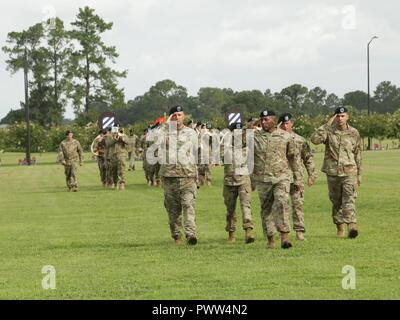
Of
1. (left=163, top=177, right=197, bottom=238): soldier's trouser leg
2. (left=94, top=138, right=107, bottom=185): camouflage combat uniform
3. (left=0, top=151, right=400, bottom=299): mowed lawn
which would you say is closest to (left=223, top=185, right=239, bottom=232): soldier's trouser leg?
(left=0, top=151, right=400, bottom=299): mowed lawn

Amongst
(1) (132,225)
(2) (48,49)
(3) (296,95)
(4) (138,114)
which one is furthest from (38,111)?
(1) (132,225)

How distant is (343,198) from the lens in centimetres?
1653

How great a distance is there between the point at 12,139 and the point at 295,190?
2278 inches

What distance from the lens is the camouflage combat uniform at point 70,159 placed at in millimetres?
33094

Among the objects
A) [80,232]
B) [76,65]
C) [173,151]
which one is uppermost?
[76,65]

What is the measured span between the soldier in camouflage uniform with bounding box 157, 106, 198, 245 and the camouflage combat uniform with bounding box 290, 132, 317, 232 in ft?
5.86

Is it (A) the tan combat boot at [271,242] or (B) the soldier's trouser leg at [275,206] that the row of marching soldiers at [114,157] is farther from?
(A) the tan combat boot at [271,242]

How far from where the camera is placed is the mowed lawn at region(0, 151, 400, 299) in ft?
36.3

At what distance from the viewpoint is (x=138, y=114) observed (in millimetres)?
140625

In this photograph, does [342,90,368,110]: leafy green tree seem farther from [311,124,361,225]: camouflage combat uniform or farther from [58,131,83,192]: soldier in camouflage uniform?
[311,124,361,225]: camouflage combat uniform

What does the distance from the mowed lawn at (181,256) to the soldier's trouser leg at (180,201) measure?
0.34m

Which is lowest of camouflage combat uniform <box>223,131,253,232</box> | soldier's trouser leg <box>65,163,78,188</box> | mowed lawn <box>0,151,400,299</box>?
mowed lawn <box>0,151,400,299</box>

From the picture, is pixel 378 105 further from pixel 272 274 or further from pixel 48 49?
pixel 272 274

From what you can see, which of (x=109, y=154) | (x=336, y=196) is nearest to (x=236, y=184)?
(x=336, y=196)
